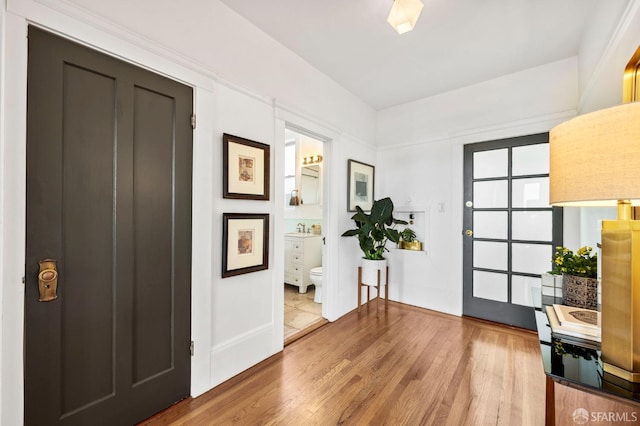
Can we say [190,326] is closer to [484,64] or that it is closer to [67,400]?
[67,400]

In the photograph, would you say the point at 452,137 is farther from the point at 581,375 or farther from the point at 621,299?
the point at 581,375

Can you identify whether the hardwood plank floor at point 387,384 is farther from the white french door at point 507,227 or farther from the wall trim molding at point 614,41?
the wall trim molding at point 614,41

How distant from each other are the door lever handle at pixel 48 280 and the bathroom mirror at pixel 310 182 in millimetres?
3525

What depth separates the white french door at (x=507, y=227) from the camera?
110 inches

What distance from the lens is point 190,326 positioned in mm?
1793

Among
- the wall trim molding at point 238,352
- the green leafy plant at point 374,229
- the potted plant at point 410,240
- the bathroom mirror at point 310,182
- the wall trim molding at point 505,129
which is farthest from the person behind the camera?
the bathroom mirror at point 310,182

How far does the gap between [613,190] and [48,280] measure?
2138mm

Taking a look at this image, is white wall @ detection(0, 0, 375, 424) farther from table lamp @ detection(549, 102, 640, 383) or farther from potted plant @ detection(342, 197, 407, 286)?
table lamp @ detection(549, 102, 640, 383)

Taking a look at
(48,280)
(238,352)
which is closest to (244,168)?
(48,280)

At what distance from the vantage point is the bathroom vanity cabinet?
13.6ft

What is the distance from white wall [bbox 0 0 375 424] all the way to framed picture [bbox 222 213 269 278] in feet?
0.19

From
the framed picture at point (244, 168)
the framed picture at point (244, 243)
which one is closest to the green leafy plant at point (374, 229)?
the framed picture at point (244, 243)

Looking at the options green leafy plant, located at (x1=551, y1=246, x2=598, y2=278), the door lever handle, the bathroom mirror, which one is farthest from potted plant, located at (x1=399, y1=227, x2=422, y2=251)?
the door lever handle

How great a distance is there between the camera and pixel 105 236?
1.44 meters
